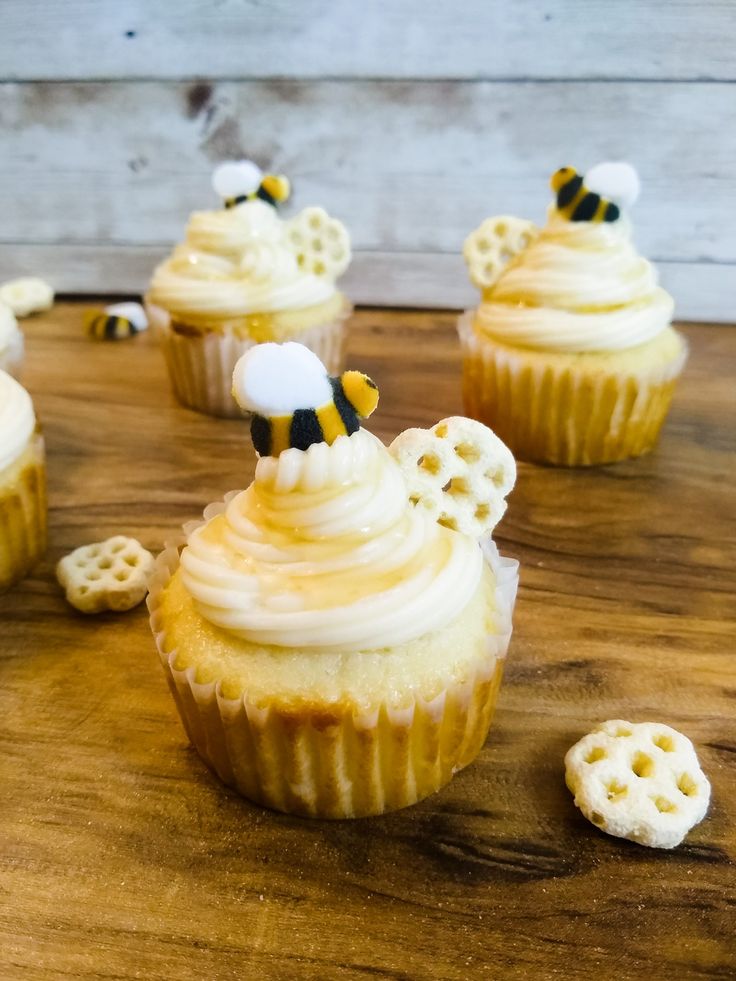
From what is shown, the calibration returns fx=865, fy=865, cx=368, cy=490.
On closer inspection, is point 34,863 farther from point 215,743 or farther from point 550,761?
point 550,761

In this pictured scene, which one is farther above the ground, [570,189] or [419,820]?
[570,189]

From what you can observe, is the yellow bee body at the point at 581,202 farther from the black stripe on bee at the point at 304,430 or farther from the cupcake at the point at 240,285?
the black stripe on bee at the point at 304,430

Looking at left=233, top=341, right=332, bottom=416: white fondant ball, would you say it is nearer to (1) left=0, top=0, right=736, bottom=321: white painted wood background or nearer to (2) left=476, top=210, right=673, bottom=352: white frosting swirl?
(2) left=476, top=210, right=673, bottom=352: white frosting swirl

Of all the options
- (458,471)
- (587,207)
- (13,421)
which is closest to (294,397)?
(458,471)

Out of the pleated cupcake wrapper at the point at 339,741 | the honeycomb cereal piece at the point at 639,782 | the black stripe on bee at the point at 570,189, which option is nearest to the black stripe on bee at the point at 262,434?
the pleated cupcake wrapper at the point at 339,741

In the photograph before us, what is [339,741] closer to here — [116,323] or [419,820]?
[419,820]

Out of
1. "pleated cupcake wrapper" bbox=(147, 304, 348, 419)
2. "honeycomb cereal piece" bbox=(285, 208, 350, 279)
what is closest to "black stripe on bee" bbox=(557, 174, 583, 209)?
"honeycomb cereal piece" bbox=(285, 208, 350, 279)
